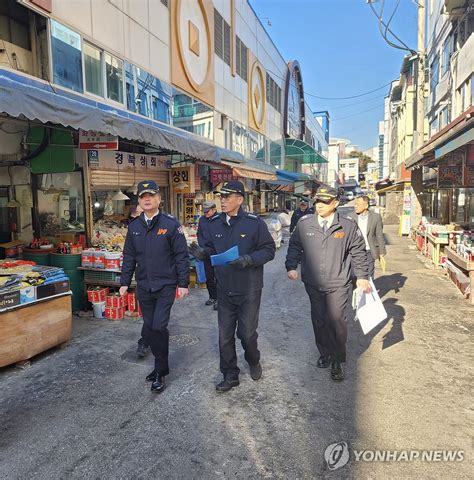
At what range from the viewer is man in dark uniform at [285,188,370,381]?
3.96 m

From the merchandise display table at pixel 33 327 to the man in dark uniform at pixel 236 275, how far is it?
7.16ft

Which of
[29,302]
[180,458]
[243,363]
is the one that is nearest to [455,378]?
[243,363]

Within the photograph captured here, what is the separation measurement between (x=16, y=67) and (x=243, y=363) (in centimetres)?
612

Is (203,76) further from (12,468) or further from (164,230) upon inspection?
(12,468)

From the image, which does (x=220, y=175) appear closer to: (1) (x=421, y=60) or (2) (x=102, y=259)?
(2) (x=102, y=259)

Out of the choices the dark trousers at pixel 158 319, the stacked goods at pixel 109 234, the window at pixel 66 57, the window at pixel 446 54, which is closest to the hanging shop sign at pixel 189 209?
the stacked goods at pixel 109 234

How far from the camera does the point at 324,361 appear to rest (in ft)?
14.3

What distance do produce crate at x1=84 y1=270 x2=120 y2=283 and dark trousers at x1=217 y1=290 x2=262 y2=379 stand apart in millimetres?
2986

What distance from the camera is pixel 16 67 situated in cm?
655

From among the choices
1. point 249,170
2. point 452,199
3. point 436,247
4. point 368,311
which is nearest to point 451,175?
point 436,247

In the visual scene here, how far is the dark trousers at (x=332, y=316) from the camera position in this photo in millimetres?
3965

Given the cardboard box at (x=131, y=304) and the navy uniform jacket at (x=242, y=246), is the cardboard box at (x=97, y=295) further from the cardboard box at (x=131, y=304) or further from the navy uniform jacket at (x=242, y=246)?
the navy uniform jacket at (x=242, y=246)

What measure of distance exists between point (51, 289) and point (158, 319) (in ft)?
6.20

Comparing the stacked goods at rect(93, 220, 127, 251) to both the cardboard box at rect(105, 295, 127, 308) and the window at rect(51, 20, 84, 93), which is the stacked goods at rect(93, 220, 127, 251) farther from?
the window at rect(51, 20, 84, 93)
